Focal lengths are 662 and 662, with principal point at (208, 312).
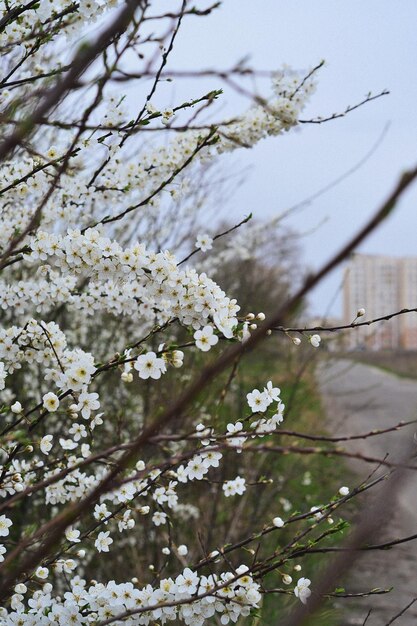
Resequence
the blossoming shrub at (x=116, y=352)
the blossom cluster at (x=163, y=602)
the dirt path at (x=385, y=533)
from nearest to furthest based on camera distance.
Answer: the blossoming shrub at (x=116, y=352) → the blossom cluster at (x=163, y=602) → the dirt path at (x=385, y=533)

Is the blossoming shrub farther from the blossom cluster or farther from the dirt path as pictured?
the dirt path

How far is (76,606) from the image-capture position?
6.04 ft

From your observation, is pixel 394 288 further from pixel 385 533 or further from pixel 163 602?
pixel 163 602

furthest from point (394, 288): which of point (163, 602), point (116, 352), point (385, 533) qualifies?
point (163, 602)

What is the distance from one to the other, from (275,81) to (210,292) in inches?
74.5

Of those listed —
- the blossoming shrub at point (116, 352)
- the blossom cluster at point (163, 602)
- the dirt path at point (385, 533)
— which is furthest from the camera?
the dirt path at point (385, 533)

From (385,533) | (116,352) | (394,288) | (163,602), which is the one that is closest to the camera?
(163,602)

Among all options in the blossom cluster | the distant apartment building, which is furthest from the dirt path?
the distant apartment building

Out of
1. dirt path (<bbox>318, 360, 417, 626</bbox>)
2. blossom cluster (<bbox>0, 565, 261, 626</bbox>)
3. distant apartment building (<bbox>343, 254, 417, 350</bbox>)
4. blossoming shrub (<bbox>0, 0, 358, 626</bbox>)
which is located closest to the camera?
blossoming shrub (<bbox>0, 0, 358, 626</bbox>)

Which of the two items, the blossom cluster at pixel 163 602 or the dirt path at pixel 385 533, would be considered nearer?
the blossom cluster at pixel 163 602

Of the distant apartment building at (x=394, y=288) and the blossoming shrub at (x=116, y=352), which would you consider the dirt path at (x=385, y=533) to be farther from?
the distant apartment building at (x=394, y=288)

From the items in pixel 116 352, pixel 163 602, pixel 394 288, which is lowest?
pixel 163 602

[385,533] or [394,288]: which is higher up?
[394,288]

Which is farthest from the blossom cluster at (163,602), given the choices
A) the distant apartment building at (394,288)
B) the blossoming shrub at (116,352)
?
the distant apartment building at (394,288)
